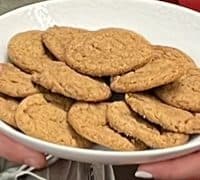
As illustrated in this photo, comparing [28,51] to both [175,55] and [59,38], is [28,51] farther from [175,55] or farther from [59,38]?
[175,55]

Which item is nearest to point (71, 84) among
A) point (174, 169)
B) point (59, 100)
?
point (59, 100)

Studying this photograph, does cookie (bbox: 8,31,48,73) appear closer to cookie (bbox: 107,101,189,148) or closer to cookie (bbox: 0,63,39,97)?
cookie (bbox: 0,63,39,97)

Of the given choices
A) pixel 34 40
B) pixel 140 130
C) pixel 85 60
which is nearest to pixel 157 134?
pixel 140 130

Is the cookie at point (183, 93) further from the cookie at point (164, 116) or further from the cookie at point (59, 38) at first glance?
the cookie at point (59, 38)

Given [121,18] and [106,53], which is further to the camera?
[121,18]

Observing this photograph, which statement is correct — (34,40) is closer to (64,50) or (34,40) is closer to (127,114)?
(64,50)
